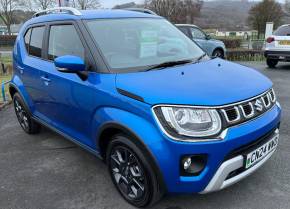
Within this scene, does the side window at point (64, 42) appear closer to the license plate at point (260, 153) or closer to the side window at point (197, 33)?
the license plate at point (260, 153)

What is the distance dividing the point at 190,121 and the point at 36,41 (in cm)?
290

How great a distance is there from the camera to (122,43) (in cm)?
351

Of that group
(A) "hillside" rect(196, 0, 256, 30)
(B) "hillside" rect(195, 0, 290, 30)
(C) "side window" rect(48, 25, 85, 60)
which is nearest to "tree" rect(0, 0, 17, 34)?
(B) "hillside" rect(195, 0, 290, 30)

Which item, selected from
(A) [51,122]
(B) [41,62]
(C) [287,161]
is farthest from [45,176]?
(C) [287,161]

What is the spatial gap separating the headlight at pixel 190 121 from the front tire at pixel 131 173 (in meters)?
0.38

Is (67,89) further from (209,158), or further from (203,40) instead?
(203,40)

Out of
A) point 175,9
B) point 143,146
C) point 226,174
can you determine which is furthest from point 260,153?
point 175,9

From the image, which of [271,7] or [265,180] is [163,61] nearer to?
[265,180]

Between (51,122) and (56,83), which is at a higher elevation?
(56,83)

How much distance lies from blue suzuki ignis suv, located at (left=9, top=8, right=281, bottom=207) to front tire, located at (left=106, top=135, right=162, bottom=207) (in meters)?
0.01

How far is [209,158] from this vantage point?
8.45 ft

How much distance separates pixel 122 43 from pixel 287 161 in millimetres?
2387

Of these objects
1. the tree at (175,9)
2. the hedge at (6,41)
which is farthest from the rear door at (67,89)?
the hedge at (6,41)

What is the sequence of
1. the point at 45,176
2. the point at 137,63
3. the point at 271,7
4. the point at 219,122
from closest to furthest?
1. the point at 219,122
2. the point at 137,63
3. the point at 45,176
4. the point at 271,7
